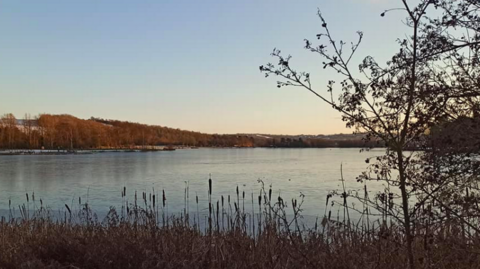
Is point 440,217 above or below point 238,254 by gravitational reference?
above

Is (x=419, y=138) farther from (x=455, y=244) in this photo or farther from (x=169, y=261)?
(x=169, y=261)

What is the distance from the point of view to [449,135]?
2570 millimetres

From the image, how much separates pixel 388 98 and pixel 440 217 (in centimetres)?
79

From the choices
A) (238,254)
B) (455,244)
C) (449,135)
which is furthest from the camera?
(238,254)

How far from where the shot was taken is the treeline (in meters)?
101

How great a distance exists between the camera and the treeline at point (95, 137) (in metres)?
101

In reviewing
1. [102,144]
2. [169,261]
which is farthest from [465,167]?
[102,144]

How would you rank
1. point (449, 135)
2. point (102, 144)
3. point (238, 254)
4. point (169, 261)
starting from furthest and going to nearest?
1. point (102, 144)
2. point (238, 254)
3. point (169, 261)
4. point (449, 135)

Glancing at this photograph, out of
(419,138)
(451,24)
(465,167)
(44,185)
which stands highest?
(451,24)

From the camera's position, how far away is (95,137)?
360 ft

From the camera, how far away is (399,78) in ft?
8.68

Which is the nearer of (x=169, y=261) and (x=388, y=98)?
(x=388, y=98)

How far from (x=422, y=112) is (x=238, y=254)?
10.1 ft

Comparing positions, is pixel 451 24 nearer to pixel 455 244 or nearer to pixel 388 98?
pixel 388 98
